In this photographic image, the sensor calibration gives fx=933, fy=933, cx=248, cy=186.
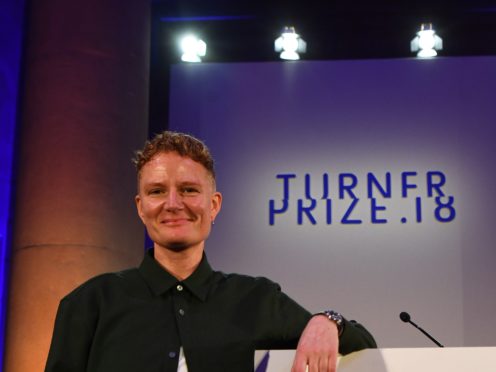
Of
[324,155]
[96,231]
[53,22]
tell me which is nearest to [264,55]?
[324,155]

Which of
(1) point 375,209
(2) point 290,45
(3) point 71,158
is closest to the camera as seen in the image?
(3) point 71,158

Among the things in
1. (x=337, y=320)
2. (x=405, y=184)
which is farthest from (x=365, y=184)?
(x=337, y=320)

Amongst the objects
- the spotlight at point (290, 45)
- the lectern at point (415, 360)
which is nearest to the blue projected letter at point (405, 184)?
the spotlight at point (290, 45)

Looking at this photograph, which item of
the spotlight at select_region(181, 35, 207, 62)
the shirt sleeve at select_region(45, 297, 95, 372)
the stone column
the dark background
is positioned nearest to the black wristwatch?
the shirt sleeve at select_region(45, 297, 95, 372)

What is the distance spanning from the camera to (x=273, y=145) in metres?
6.41

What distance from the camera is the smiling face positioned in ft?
6.79

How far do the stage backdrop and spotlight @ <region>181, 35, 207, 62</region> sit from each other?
181mm

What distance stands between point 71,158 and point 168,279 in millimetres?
3061

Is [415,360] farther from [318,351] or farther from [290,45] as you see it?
[290,45]

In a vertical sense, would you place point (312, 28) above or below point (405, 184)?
above

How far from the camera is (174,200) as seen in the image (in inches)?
81.0

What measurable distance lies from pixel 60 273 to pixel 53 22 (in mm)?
1456

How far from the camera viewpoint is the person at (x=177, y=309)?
1.99 meters

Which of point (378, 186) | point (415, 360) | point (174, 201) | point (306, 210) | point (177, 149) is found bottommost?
point (415, 360)
